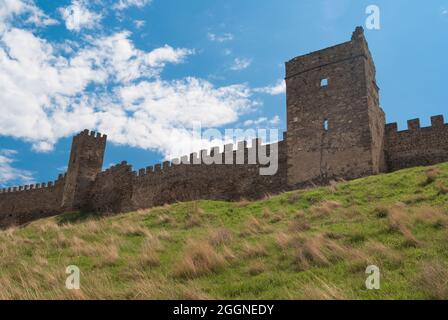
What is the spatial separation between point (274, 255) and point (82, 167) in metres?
28.0

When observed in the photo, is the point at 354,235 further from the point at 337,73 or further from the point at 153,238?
the point at 337,73

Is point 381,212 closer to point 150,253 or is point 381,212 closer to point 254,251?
point 254,251

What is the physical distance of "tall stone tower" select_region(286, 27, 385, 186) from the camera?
17781mm

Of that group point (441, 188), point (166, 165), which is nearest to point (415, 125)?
point (441, 188)

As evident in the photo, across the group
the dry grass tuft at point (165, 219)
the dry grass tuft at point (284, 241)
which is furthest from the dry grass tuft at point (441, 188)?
the dry grass tuft at point (165, 219)

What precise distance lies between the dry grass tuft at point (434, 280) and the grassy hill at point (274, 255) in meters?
0.01

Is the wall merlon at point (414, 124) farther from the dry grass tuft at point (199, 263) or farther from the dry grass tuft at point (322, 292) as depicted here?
the dry grass tuft at point (322, 292)

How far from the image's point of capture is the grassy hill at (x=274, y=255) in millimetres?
5680

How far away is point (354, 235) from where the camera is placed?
7801mm

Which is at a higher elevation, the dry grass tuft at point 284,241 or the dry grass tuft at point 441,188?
the dry grass tuft at point 441,188

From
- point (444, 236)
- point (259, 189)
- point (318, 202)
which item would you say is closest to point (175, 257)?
point (444, 236)

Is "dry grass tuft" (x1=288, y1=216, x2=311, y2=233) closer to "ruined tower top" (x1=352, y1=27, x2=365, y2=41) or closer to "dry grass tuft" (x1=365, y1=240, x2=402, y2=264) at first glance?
"dry grass tuft" (x1=365, y1=240, x2=402, y2=264)

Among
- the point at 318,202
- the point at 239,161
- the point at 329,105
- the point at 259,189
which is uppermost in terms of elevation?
the point at 329,105
